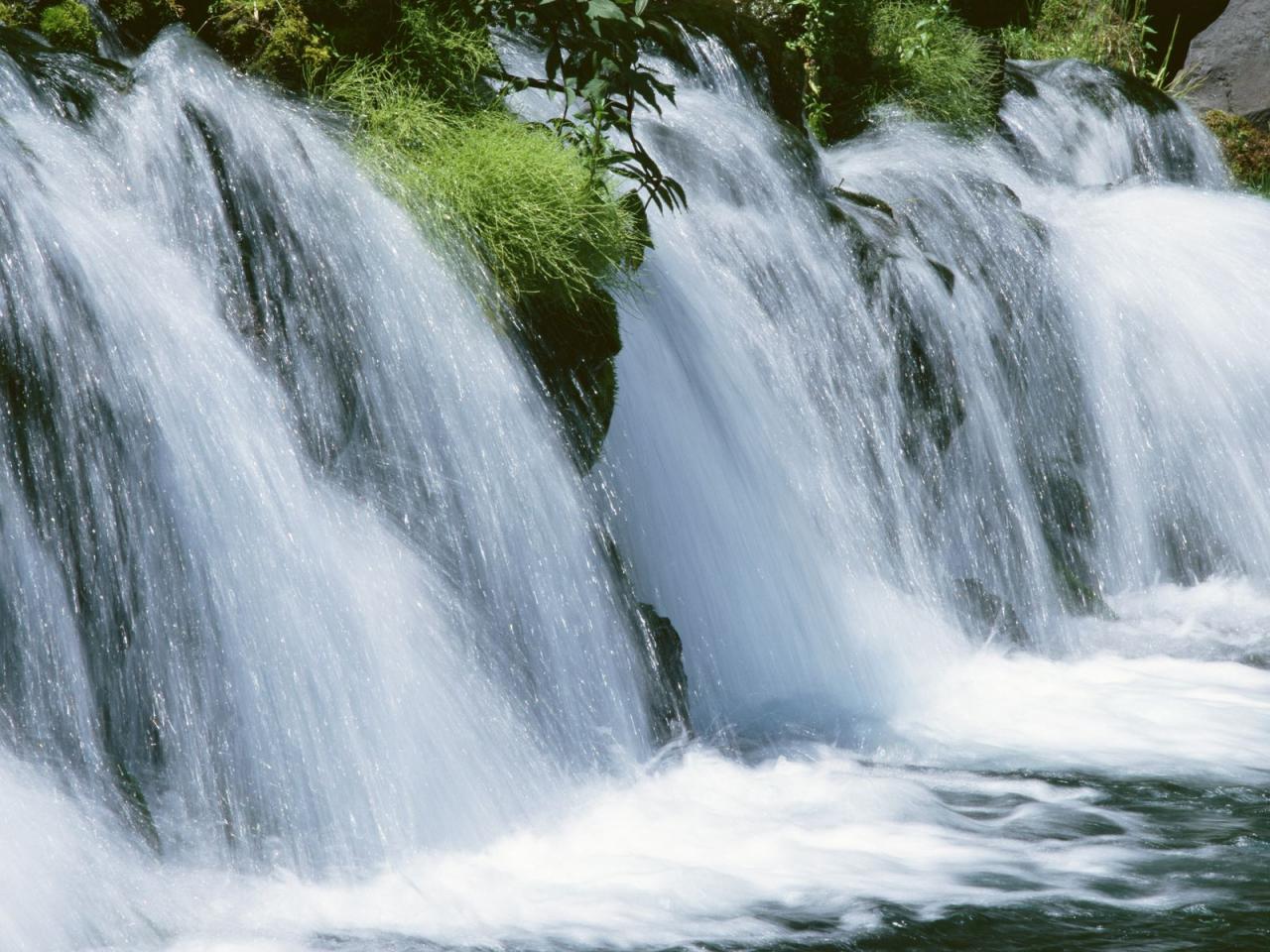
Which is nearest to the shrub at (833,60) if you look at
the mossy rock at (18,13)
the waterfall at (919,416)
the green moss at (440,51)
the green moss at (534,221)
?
the waterfall at (919,416)

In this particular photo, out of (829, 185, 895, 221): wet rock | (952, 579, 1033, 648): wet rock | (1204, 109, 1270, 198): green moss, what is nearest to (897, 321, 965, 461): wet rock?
(952, 579, 1033, 648): wet rock

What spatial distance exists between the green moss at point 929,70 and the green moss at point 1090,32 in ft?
10.1

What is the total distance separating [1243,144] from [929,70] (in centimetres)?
405

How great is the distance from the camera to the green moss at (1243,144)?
469 inches

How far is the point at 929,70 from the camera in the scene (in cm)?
939

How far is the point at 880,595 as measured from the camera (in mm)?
5949

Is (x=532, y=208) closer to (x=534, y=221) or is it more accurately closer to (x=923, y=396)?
(x=534, y=221)

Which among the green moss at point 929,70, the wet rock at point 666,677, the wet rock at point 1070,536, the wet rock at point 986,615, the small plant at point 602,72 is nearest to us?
the wet rock at point 666,677

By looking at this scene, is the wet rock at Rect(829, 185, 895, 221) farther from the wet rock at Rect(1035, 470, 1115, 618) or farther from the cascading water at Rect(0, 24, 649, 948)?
the cascading water at Rect(0, 24, 649, 948)

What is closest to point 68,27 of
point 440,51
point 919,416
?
point 440,51

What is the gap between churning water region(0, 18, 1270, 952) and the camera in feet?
11.9

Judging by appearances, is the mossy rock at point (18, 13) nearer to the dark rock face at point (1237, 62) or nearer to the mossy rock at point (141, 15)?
the mossy rock at point (141, 15)

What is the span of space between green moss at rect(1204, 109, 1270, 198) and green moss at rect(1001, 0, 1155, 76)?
915mm

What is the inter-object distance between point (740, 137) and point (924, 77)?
109 inches
